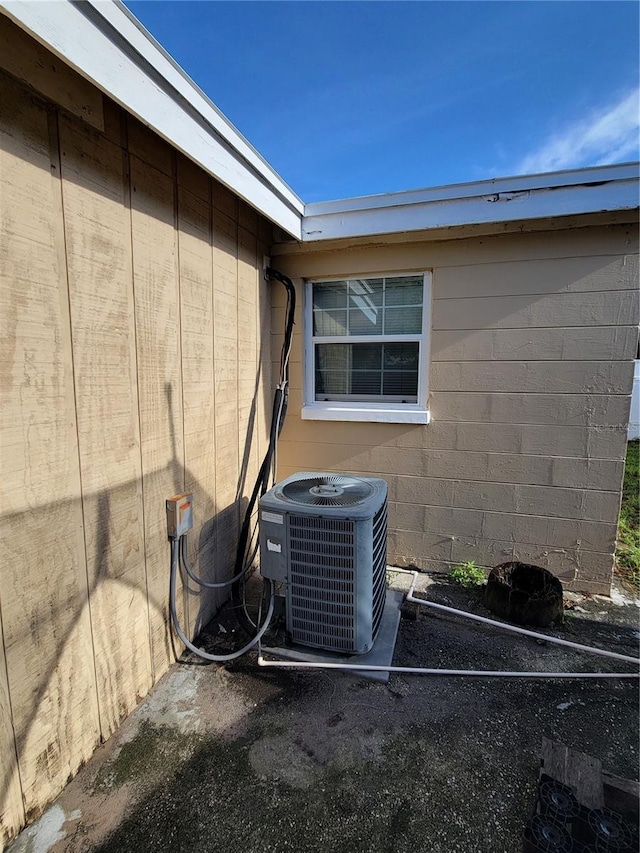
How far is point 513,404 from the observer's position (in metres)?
2.74

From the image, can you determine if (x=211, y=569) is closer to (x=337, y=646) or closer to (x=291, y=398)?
(x=337, y=646)

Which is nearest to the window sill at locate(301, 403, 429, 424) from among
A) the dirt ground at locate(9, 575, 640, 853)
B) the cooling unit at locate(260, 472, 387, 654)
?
the cooling unit at locate(260, 472, 387, 654)

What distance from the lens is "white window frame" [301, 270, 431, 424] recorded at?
2.88 m

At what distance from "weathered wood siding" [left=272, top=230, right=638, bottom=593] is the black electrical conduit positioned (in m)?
0.13

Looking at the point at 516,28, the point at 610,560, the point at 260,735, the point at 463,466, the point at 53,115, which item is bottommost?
the point at 260,735

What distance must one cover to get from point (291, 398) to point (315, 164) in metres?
2.53

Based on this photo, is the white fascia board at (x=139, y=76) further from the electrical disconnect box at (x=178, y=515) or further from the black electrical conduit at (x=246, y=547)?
the electrical disconnect box at (x=178, y=515)

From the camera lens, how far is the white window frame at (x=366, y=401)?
2875 millimetres

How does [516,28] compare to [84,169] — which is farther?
[516,28]

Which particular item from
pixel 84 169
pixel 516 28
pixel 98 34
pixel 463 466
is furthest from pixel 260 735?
pixel 516 28

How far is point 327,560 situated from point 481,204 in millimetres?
2349

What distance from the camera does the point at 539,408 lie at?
2.70m

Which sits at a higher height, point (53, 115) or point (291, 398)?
point (53, 115)

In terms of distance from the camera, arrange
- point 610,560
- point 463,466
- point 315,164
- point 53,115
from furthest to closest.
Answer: point 315,164 < point 463,466 < point 610,560 < point 53,115
